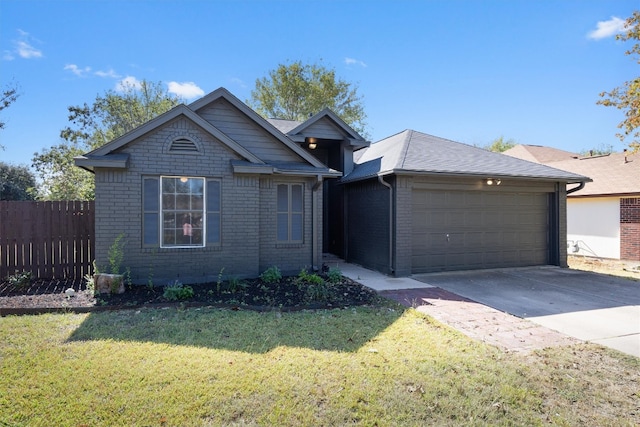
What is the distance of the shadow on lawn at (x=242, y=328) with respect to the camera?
15.2ft

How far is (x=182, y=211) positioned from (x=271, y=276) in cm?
256

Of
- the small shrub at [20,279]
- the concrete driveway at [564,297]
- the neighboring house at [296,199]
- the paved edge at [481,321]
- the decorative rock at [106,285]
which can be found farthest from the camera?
the neighboring house at [296,199]

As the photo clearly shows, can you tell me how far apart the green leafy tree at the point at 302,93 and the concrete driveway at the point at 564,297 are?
79.5ft

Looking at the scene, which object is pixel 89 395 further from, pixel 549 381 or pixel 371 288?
pixel 371 288

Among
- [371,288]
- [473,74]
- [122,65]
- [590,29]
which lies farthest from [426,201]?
[122,65]

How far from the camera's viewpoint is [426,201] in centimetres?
991

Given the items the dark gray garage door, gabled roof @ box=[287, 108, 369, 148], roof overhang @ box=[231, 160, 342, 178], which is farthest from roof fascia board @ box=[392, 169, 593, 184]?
gabled roof @ box=[287, 108, 369, 148]

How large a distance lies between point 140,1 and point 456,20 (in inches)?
440

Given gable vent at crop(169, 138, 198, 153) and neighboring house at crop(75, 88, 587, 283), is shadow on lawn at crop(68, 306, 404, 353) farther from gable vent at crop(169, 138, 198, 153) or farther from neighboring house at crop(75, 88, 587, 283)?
gable vent at crop(169, 138, 198, 153)

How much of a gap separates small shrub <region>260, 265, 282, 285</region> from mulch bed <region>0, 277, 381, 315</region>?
16cm

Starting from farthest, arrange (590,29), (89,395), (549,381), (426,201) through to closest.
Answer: (590,29) < (426,201) < (549,381) < (89,395)

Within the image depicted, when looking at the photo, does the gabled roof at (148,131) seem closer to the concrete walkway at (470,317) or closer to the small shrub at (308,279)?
the small shrub at (308,279)

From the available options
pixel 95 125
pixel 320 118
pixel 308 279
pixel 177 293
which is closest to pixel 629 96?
pixel 320 118

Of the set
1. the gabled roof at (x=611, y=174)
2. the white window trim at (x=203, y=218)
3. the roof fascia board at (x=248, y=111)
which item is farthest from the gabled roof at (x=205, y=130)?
the gabled roof at (x=611, y=174)
